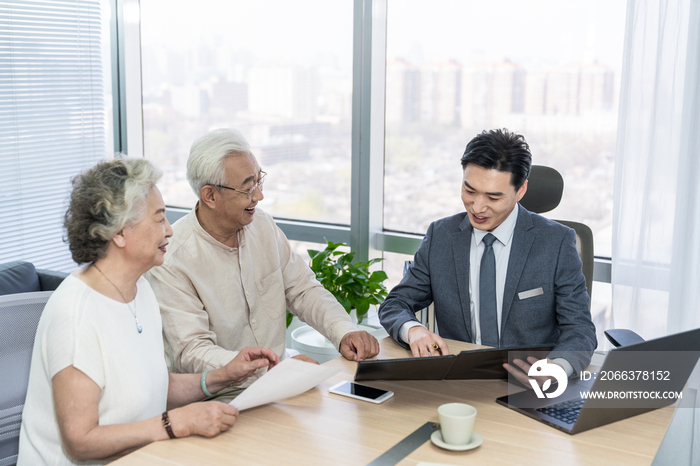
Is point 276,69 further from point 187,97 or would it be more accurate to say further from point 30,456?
point 30,456

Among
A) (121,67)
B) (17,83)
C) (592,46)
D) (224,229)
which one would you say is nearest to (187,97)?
(121,67)

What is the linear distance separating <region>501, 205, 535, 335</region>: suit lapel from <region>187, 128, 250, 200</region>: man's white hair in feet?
3.12

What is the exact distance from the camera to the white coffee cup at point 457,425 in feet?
4.42

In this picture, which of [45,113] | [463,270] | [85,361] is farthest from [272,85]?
[85,361]

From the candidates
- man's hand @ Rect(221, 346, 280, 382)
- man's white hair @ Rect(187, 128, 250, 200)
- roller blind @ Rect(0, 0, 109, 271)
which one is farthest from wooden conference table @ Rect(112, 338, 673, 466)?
roller blind @ Rect(0, 0, 109, 271)

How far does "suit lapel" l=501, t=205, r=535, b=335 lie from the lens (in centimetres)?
209

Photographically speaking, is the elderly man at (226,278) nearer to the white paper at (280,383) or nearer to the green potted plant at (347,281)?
the white paper at (280,383)

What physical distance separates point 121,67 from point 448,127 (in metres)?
2.26

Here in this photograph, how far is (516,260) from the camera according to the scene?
2.09 metres

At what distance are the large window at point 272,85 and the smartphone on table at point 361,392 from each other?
2.11 m

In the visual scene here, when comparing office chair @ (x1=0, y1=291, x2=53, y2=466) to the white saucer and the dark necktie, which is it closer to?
the white saucer

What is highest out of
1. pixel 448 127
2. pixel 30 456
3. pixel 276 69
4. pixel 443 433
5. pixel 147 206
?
pixel 276 69

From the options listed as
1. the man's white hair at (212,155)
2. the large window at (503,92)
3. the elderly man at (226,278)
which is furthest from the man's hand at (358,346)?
the large window at (503,92)

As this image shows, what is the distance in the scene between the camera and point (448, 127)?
3.33 m
